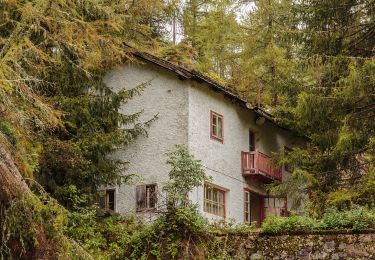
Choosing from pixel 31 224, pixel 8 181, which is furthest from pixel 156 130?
pixel 8 181

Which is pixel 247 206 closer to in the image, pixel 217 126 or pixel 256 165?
pixel 256 165

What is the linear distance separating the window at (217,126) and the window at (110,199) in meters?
4.20

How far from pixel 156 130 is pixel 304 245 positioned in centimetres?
1095

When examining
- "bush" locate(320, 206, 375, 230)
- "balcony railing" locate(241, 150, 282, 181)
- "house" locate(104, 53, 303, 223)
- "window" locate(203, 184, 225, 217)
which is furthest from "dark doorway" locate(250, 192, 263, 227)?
"bush" locate(320, 206, 375, 230)

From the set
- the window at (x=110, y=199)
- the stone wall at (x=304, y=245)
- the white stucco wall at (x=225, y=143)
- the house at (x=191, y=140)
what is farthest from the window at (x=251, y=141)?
the stone wall at (x=304, y=245)

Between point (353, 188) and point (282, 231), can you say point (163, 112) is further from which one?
point (282, 231)

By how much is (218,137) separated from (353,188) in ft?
20.2

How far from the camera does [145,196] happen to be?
25.2 meters

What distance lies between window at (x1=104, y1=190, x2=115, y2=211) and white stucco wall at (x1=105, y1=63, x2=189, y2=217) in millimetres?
241

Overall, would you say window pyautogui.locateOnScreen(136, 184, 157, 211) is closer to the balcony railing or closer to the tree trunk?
the balcony railing

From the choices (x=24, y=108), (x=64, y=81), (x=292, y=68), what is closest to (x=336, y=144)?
(x=292, y=68)

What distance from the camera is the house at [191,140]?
25422mm

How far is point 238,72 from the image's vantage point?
35.2 m

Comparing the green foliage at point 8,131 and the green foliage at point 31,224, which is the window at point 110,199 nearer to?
the green foliage at point 8,131
